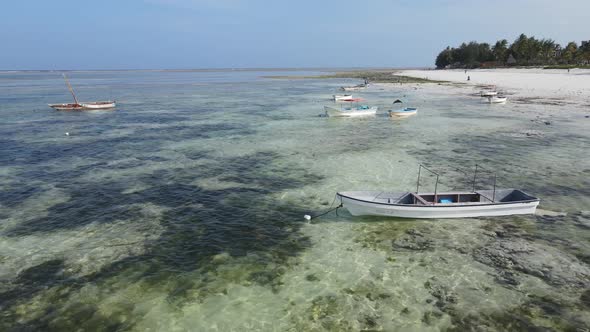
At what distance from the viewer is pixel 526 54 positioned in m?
157

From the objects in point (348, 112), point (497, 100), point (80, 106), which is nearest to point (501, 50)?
point (497, 100)

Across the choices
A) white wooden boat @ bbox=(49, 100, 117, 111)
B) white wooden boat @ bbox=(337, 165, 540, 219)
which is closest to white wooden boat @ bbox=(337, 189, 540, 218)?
white wooden boat @ bbox=(337, 165, 540, 219)

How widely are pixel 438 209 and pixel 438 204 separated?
0.28m

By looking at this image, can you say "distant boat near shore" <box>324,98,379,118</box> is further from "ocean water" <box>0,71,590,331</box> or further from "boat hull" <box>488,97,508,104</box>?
"boat hull" <box>488,97,508,104</box>

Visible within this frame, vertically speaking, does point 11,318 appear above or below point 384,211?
below

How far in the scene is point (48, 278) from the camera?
51.1 ft

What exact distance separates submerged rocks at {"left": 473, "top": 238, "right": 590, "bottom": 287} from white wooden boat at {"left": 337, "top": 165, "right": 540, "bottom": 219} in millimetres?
2280

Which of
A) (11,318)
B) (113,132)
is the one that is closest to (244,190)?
(11,318)

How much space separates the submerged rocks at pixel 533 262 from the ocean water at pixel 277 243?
8 cm

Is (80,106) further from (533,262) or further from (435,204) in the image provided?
(533,262)

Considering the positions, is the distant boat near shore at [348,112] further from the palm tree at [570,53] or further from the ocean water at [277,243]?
the palm tree at [570,53]

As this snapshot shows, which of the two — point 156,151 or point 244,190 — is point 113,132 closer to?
point 156,151

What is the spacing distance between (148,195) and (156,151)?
1380cm

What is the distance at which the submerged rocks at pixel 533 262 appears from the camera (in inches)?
596
